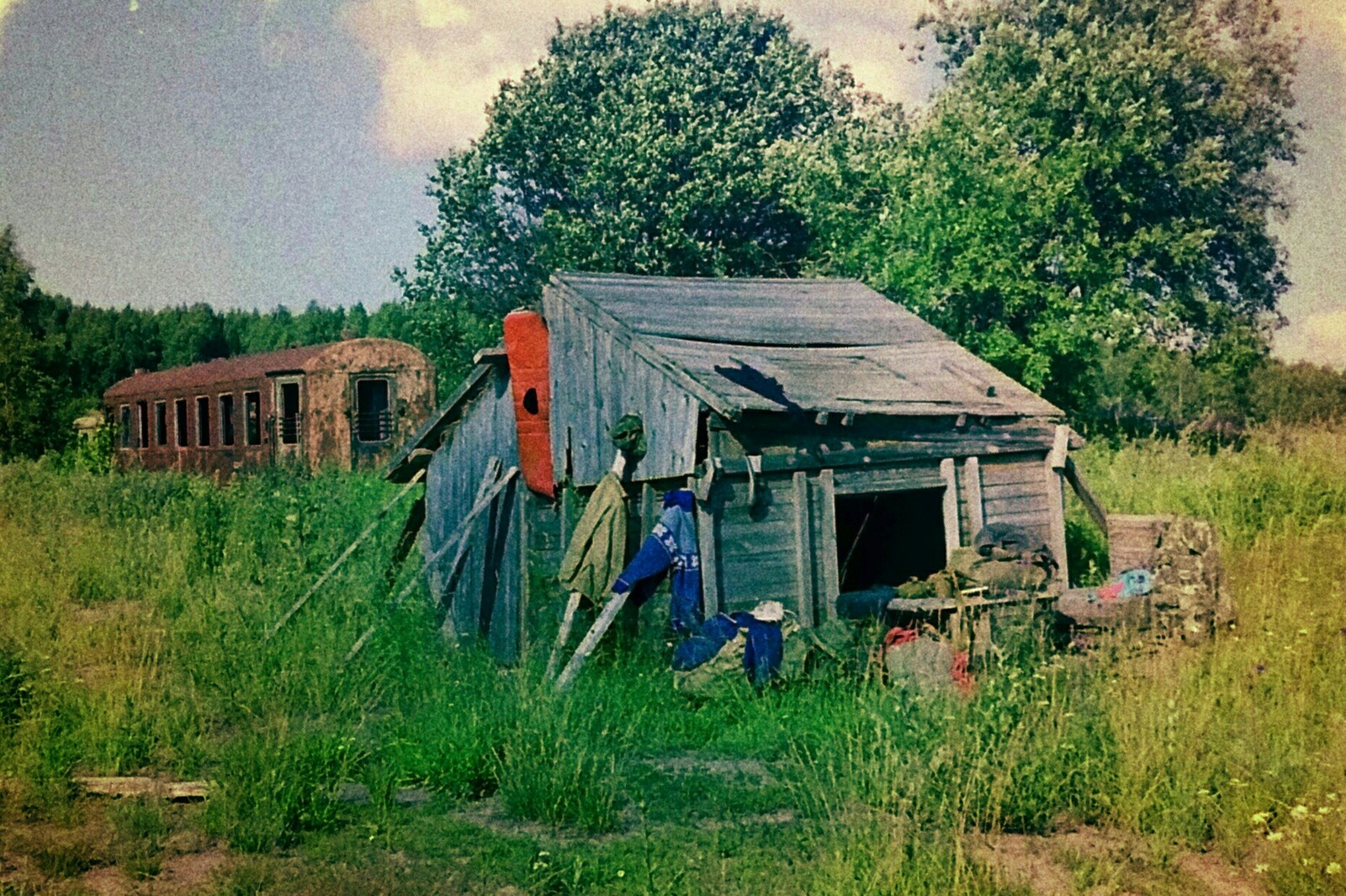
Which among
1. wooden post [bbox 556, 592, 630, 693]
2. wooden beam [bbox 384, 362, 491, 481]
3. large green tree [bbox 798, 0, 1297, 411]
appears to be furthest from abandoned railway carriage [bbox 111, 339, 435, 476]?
wooden post [bbox 556, 592, 630, 693]

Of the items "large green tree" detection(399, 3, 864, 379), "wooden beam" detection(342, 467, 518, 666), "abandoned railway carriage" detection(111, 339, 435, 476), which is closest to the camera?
"wooden beam" detection(342, 467, 518, 666)

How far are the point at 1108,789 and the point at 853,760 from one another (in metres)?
1.33

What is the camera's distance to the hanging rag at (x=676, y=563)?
31.9 ft

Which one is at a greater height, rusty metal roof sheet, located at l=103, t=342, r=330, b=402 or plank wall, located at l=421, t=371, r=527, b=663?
rusty metal roof sheet, located at l=103, t=342, r=330, b=402

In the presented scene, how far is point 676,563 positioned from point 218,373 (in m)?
26.8

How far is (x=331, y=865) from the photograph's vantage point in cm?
595

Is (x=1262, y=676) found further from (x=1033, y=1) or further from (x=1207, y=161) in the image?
(x=1033, y=1)

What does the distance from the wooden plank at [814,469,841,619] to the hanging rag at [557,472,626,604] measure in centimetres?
179

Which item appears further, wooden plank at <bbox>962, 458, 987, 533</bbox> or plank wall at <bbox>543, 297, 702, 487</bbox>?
wooden plank at <bbox>962, 458, 987, 533</bbox>

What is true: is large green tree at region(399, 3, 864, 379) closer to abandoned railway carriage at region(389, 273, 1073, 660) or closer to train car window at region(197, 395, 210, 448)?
train car window at region(197, 395, 210, 448)

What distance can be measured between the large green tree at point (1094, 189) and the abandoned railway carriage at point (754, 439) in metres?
6.80

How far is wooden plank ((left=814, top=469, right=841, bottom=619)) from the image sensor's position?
10.2 m

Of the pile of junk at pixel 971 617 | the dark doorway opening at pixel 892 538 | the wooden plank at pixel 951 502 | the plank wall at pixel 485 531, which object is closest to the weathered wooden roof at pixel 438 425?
the plank wall at pixel 485 531

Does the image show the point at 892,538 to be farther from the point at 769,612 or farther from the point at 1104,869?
the point at 1104,869
